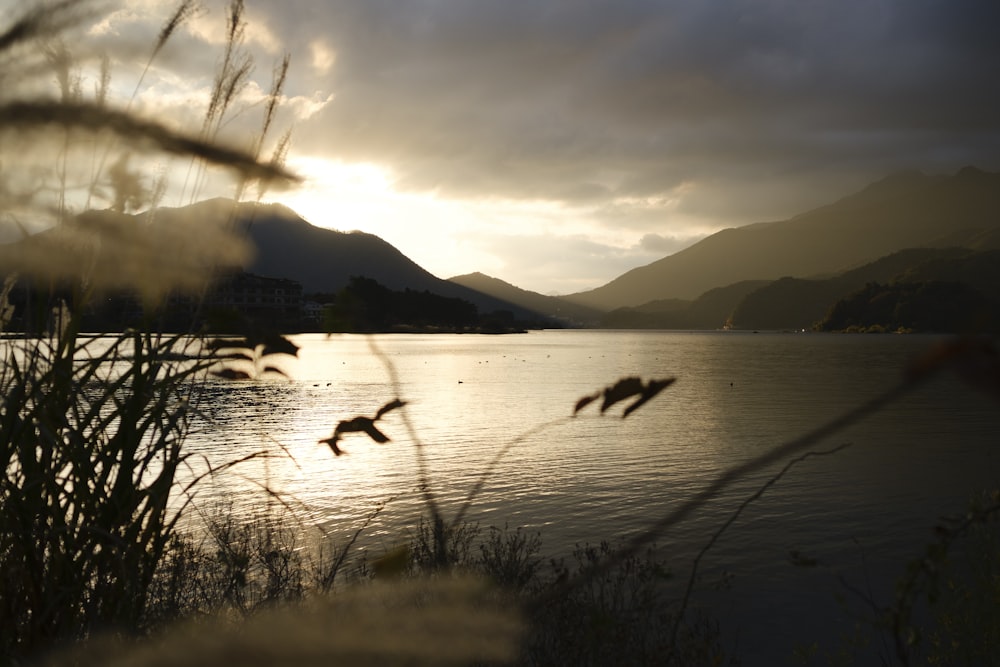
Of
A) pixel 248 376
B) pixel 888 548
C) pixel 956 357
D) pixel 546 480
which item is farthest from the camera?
pixel 546 480

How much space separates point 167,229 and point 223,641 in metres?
1.60

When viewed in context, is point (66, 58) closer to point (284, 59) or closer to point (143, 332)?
point (284, 59)

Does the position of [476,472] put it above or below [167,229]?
below

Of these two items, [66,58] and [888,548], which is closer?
[66,58]

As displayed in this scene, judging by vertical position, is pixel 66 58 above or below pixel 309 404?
above

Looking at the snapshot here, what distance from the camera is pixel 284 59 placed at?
2916mm

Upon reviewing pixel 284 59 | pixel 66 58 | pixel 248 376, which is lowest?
pixel 248 376

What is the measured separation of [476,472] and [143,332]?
50.3 feet

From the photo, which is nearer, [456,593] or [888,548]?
[456,593]

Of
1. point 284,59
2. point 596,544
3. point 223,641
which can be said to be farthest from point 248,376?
point 596,544

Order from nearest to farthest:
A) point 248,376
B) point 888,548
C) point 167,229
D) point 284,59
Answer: point 248,376 < point 167,229 < point 284,59 < point 888,548

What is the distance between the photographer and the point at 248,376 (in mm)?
1917

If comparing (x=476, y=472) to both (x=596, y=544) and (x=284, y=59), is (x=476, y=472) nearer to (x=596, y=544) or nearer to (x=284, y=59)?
(x=596, y=544)

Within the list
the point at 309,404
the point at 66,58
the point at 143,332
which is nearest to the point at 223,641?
the point at 66,58
